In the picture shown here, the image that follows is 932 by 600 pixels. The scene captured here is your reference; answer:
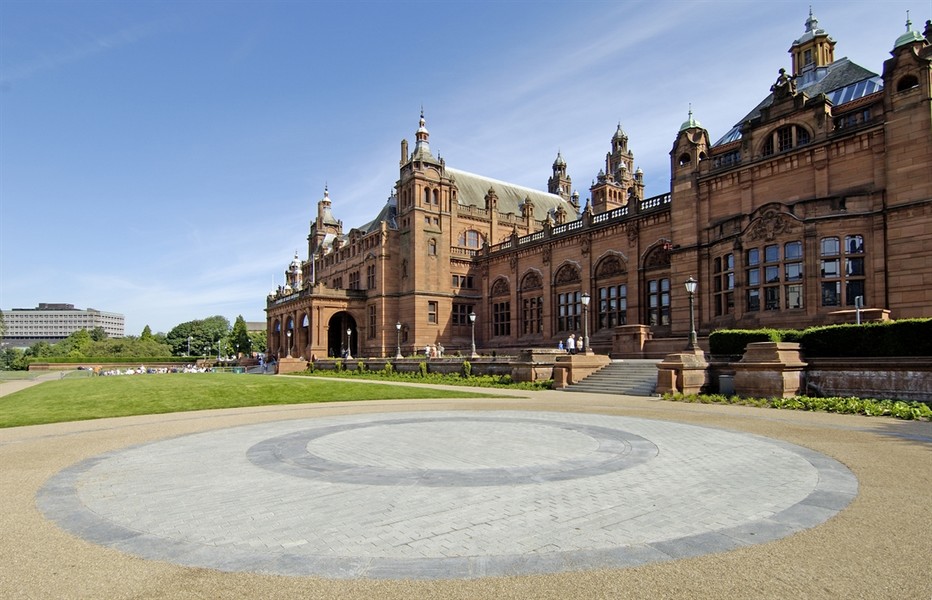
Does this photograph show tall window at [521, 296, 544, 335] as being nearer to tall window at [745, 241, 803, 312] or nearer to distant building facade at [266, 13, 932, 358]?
distant building facade at [266, 13, 932, 358]

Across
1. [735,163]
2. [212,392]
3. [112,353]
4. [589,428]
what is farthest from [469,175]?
[112,353]

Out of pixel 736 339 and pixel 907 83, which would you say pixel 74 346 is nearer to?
pixel 736 339

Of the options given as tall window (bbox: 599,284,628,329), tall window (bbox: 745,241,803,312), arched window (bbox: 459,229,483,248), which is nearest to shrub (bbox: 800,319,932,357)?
tall window (bbox: 745,241,803,312)

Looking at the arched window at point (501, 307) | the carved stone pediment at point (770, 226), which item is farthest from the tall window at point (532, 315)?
the carved stone pediment at point (770, 226)

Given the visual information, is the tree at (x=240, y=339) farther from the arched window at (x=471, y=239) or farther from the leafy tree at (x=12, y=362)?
the arched window at (x=471, y=239)

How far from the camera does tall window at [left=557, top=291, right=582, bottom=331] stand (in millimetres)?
47031

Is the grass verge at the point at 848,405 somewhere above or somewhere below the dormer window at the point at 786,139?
below

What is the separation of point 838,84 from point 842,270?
13.4 meters

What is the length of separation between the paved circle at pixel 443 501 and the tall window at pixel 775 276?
62.1 ft

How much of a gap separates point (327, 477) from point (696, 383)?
62.0ft

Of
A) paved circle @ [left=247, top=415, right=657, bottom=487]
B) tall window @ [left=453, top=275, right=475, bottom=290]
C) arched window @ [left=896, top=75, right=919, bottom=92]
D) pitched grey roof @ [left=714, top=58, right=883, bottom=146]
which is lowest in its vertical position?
paved circle @ [left=247, top=415, right=657, bottom=487]

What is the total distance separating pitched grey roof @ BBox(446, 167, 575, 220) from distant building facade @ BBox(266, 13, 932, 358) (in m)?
0.51

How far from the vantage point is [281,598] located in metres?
4.35

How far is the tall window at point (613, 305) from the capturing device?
139 ft
